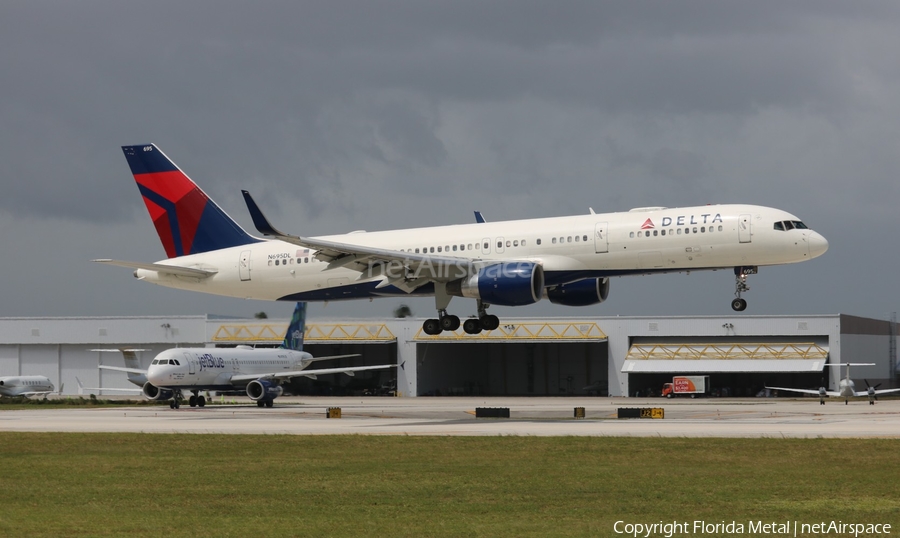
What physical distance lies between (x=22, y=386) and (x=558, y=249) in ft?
219

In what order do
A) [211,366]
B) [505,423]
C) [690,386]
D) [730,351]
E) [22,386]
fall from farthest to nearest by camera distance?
[730,351] → [690,386] → [22,386] → [211,366] → [505,423]

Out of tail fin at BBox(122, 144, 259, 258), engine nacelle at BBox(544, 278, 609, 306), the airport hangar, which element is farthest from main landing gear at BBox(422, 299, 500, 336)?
the airport hangar

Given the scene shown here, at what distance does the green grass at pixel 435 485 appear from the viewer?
2106 cm

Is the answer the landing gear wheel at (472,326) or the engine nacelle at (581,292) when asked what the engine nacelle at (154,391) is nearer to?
the landing gear wheel at (472,326)

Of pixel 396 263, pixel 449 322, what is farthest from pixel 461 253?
pixel 449 322

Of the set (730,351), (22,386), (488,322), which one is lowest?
(22,386)

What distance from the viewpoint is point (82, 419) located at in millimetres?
60438

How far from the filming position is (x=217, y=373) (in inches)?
3201

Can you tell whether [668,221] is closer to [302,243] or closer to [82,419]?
[302,243]

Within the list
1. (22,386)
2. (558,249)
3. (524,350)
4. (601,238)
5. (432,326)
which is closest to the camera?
(601,238)

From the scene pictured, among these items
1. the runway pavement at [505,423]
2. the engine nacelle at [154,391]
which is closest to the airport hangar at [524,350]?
the engine nacelle at [154,391]

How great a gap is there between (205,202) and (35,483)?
32441 mm

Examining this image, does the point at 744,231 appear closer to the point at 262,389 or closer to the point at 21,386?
the point at 262,389

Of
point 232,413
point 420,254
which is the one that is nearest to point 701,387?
point 232,413
